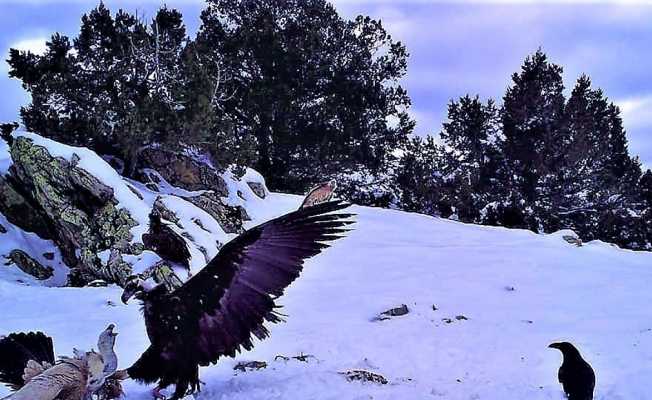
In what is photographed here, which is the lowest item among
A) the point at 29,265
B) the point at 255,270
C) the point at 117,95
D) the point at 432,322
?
the point at 432,322

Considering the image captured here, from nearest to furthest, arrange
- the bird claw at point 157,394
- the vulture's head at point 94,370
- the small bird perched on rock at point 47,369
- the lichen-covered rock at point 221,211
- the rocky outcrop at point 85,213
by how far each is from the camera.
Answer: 1. the small bird perched on rock at point 47,369
2. the vulture's head at point 94,370
3. the bird claw at point 157,394
4. the rocky outcrop at point 85,213
5. the lichen-covered rock at point 221,211

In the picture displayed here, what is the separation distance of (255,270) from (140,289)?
2.72 feet

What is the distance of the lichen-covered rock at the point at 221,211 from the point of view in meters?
13.1

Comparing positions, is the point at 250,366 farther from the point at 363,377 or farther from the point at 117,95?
the point at 117,95

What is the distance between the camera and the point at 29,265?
1055 cm

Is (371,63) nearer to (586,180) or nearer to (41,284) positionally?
(586,180)

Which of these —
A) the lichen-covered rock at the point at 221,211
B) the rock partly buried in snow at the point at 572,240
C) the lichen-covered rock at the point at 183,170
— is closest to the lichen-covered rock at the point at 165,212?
the lichen-covered rock at the point at 221,211

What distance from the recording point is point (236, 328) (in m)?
3.65

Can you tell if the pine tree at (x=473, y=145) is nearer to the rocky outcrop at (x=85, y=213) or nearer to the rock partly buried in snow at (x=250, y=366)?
the rocky outcrop at (x=85, y=213)

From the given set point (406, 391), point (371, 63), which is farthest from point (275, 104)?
point (406, 391)

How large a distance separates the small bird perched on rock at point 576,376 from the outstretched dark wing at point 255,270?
7.81 feet

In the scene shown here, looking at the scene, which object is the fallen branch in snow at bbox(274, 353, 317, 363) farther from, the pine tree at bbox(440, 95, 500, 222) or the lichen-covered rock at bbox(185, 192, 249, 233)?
the pine tree at bbox(440, 95, 500, 222)

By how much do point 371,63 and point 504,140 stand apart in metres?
7.66

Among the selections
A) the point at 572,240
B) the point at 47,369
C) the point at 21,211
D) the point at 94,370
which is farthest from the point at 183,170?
the point at 47,369
